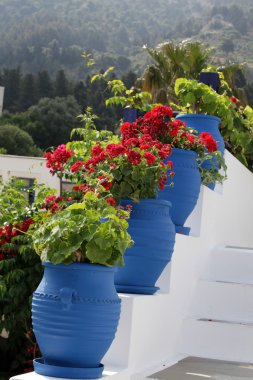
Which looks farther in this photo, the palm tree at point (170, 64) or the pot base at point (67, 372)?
the palm tree at point (170, 64)

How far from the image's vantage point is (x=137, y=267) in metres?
3.52

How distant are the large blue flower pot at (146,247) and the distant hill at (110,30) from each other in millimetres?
63322

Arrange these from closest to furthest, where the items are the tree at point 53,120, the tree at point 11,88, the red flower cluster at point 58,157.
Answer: the red flower cluster at point 58,157 < the tree at point 53,120 < the tree at point 11,88

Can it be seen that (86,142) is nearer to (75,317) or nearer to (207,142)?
(207,142)

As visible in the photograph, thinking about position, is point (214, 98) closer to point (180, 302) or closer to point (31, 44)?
point (180, 302)

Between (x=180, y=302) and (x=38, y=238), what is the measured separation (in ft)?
5.10

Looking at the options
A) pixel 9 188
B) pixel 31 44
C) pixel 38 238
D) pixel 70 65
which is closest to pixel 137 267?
pixel 38 238

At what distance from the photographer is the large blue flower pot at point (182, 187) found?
13.8 feet

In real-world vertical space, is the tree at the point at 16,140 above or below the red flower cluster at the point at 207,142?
above

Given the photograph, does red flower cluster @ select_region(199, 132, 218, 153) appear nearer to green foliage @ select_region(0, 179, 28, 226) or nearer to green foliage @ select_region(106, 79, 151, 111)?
green foliage @ select_region(106, 79, 151, 111)

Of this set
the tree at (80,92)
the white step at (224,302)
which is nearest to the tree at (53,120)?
the tree at (80,92)

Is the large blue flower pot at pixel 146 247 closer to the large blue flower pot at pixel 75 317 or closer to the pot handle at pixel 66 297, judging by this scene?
the large blue flower pot at pixel 75 317

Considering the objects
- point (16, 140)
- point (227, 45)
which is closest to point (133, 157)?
point (16, 140)

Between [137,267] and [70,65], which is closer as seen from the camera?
[137,267]
